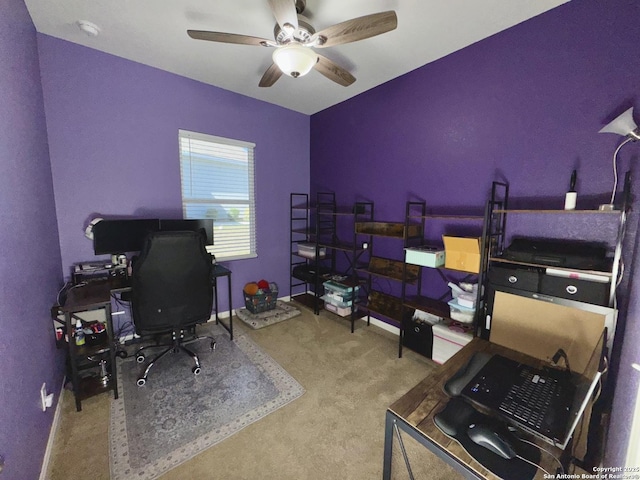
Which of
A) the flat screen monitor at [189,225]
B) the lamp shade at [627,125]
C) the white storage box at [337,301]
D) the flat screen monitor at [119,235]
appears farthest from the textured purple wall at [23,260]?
Answer: the lamp shade at [627,125]

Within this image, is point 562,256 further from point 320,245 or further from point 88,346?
point 88,346

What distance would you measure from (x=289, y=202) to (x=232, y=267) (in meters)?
1.24

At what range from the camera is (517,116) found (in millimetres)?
2000

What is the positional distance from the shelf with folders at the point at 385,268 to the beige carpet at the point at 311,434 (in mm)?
539

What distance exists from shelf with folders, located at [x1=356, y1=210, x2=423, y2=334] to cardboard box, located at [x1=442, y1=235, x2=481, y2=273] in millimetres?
428

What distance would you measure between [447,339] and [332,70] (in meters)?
2.38

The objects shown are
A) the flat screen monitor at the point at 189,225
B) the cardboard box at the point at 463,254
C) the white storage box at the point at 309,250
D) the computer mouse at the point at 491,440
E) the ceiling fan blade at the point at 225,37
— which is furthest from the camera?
the white storage box at the point at 309,250

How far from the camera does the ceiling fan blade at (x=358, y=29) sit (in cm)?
139

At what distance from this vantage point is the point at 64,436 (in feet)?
5.23

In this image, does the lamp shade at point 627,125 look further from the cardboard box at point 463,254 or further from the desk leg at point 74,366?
the desk leg at point 74,366

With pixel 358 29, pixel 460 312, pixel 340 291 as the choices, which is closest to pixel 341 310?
pixel 340 291

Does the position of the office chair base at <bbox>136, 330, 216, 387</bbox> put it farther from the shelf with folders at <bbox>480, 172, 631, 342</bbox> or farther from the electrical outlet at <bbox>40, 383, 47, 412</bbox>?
the shelf with folders at <bbox>480, 172, 631, 342</bbox>

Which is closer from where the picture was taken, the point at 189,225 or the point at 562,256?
the point at 562,256

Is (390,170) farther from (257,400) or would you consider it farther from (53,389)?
(53,389)
